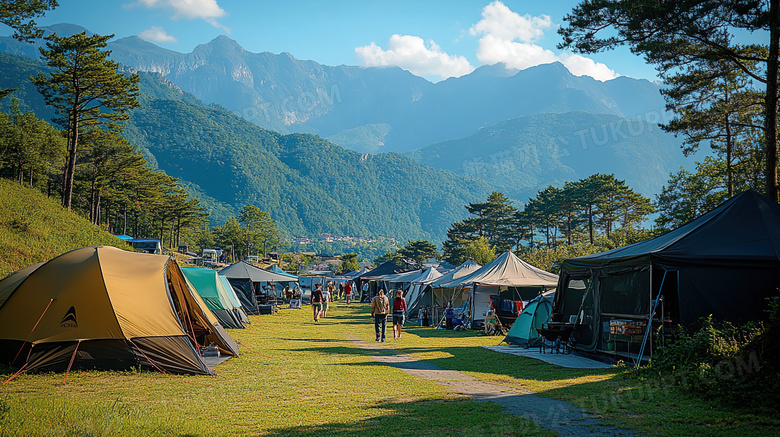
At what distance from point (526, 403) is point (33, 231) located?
81.2 ft

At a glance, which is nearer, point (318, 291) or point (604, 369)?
point (604, 369)

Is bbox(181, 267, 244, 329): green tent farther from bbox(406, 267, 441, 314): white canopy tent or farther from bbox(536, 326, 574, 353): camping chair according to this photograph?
bbox(536, 326, 574, 353): camping chair

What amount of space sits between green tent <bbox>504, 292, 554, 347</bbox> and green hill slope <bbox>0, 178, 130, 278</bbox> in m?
15.6

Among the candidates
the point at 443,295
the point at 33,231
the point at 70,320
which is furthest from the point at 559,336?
the point at 33,231

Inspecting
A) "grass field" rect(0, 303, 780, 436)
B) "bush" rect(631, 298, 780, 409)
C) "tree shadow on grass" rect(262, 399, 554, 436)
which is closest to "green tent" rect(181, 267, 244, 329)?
"grass field" rect(0, 303, 780, 436)

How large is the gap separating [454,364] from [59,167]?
47.8 meters

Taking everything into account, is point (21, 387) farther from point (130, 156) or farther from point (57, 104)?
point (130, 156)

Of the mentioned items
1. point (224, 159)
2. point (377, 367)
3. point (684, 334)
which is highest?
point (224, 159)

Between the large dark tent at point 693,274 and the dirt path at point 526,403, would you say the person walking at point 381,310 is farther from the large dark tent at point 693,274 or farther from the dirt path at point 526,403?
the large dark tent at point 693,274

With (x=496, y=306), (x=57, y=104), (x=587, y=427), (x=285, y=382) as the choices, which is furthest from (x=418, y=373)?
(x=57, y=104)

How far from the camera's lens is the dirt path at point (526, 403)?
5801 millimetres

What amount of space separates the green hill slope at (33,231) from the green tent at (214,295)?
5.68m

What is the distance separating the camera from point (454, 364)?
37.3 ft

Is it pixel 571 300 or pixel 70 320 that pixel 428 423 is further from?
pixel 571 300
